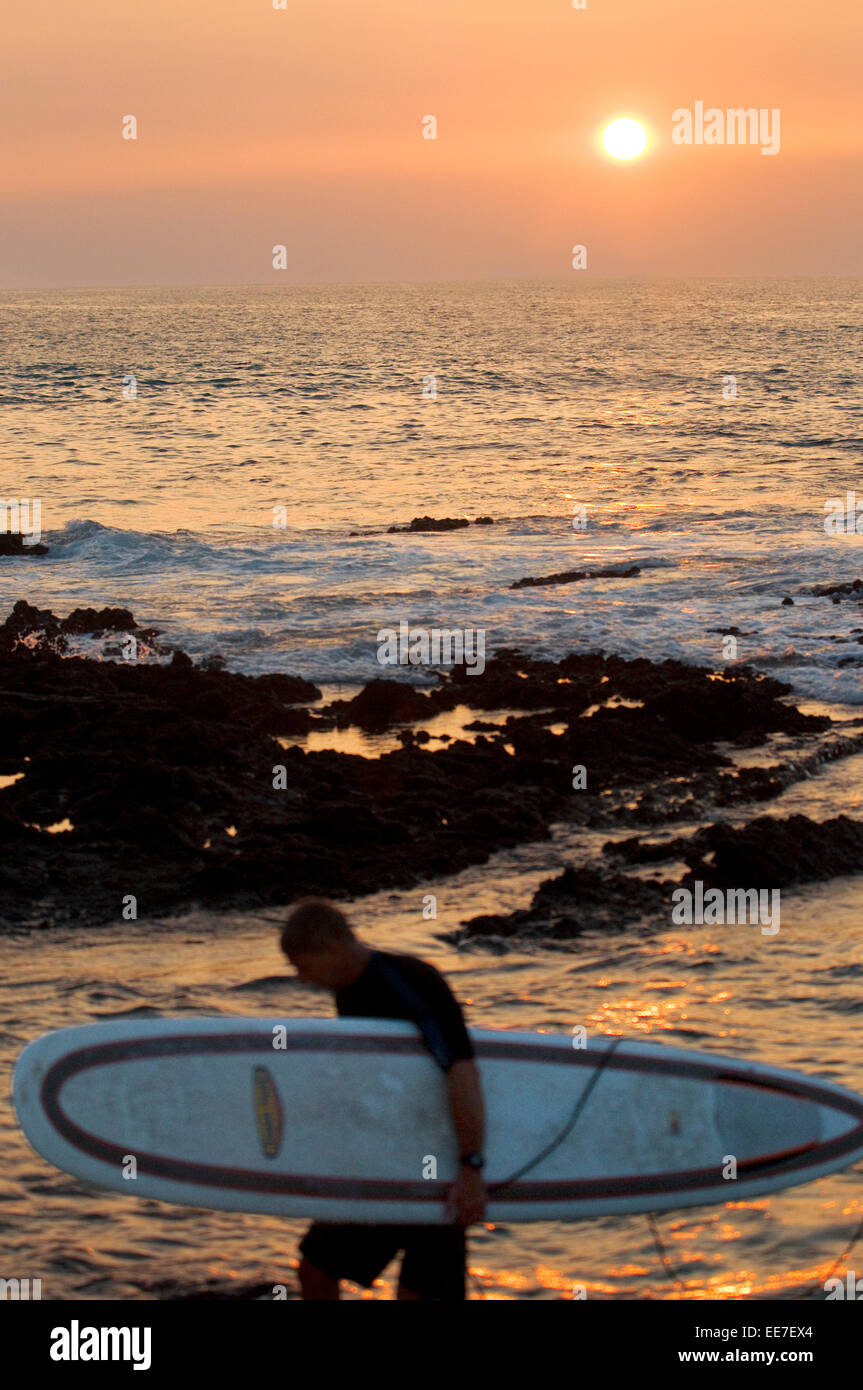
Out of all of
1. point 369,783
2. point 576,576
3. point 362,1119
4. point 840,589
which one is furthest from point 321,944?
point 576,576

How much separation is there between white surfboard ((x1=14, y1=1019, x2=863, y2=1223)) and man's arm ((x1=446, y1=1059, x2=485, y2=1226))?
54 centimetres

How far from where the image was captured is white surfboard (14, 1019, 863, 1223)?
4883 millimetres

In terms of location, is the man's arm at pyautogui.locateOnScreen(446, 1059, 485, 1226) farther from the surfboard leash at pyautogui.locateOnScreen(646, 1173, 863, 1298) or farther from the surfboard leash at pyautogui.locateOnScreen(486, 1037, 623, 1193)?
the surfboard leash at pyautogui.locateOnScreen(646, 1173, 863, 1298)

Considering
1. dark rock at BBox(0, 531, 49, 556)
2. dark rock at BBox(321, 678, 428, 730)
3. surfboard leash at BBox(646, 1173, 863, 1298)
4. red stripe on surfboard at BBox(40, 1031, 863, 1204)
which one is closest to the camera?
red stripe on surfboard at BBox(40, 1031, 863, 1204)

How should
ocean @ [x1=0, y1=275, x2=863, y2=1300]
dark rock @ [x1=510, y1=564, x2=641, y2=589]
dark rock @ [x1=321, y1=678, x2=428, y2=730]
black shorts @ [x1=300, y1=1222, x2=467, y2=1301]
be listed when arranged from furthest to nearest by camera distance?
dark rock @ [x1=510, y1=564, x2=641, y2=589] → dark rock @ [x1=321, y1=678, x2=428, y2=730] → ocean @ [x1=0, y1=275, x2=863, y2=1300] → black shorts @ [x1=300, y1=1222, x2=467, y2=1301]

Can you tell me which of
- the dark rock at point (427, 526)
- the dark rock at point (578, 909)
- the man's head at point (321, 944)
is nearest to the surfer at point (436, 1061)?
the man's head at point (321, 944)

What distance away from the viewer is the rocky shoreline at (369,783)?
32.7 ft

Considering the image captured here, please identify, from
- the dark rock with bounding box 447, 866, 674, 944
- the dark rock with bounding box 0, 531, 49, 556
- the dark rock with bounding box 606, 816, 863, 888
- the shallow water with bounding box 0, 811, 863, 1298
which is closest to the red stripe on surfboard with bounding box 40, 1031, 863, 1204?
the shallow water with bounding box 0, 811, 863, 1298

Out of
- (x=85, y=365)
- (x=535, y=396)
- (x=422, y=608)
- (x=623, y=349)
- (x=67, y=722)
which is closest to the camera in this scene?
(x=67, y=722)

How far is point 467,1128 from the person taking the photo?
4262 millimetres

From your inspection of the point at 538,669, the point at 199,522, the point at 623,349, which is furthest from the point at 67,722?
the point at 623,349
